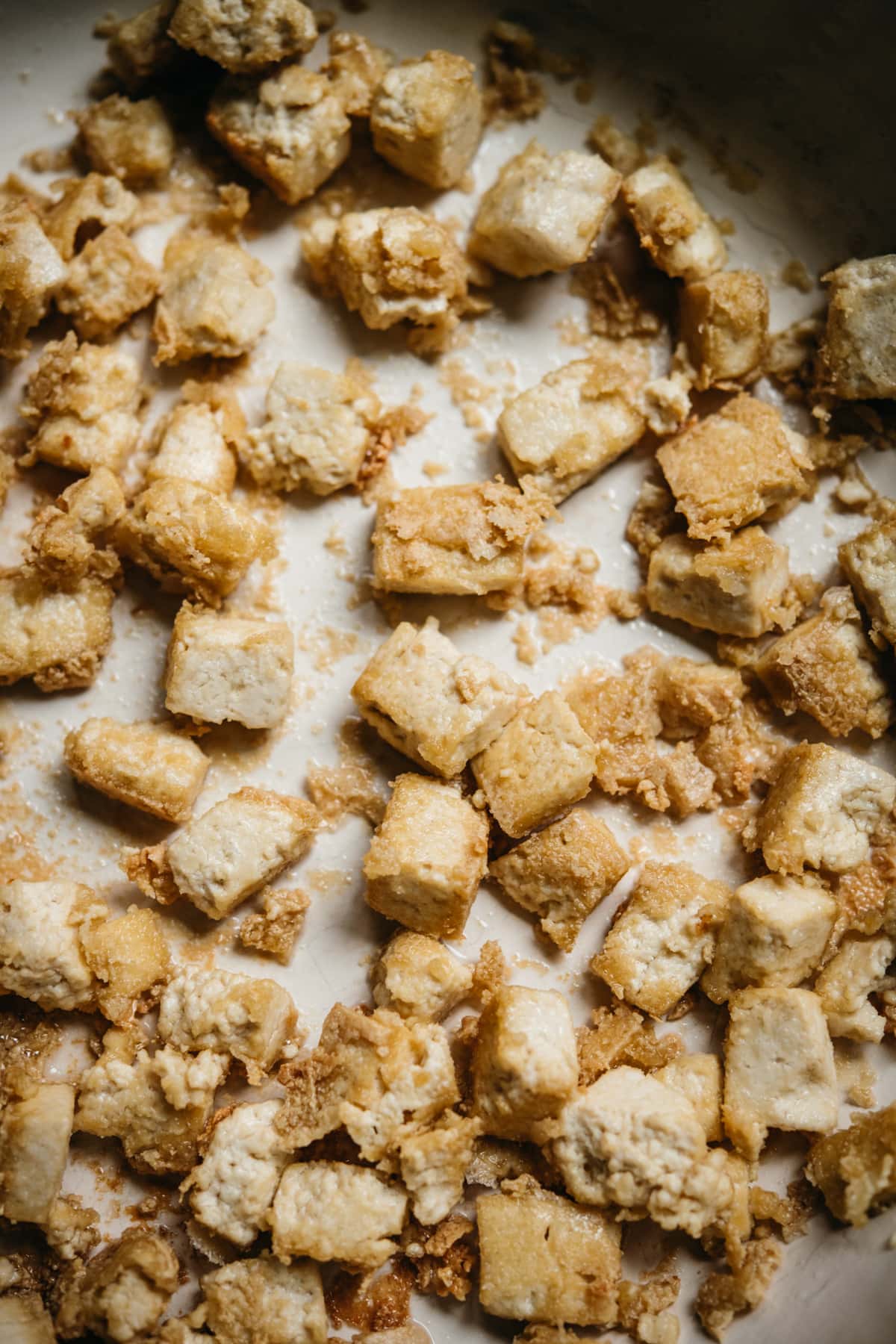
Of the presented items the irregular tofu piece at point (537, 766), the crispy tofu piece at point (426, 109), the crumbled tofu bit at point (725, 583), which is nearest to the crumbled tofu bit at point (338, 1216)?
the irregular tofu piece at point (537, 766)

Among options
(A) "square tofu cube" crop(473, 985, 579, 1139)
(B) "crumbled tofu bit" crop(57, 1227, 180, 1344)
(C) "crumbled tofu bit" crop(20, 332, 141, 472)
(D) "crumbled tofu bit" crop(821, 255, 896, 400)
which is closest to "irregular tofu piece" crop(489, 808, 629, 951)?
(A) "square tofu cube" crop(473, 985, 579, 1139)

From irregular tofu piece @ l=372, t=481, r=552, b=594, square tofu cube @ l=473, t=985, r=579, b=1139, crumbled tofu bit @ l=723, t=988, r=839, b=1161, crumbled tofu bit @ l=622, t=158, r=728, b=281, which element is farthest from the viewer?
crumbled tofu bit @ l=622, t=158, r=728, b=281

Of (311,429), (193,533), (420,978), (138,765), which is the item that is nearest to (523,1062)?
(420,978)

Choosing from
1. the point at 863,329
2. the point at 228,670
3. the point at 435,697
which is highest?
the point at 863,329

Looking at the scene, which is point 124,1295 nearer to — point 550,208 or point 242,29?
point 550,208

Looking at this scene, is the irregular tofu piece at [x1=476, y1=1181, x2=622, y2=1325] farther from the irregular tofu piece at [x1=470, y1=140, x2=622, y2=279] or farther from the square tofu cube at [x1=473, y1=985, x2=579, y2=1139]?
the irregular tofu piece at [x1=470, y1=140, x2=622, y2=279]

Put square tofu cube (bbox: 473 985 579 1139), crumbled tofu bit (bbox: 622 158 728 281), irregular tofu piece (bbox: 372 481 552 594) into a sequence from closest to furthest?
1. square tofu cube (bbox: 473 985 579 1139)
2. irregular tofu piece (bbox: 372 481 552 594)
3. crumbled tofu bit (bbox: 622 158 728 281)
